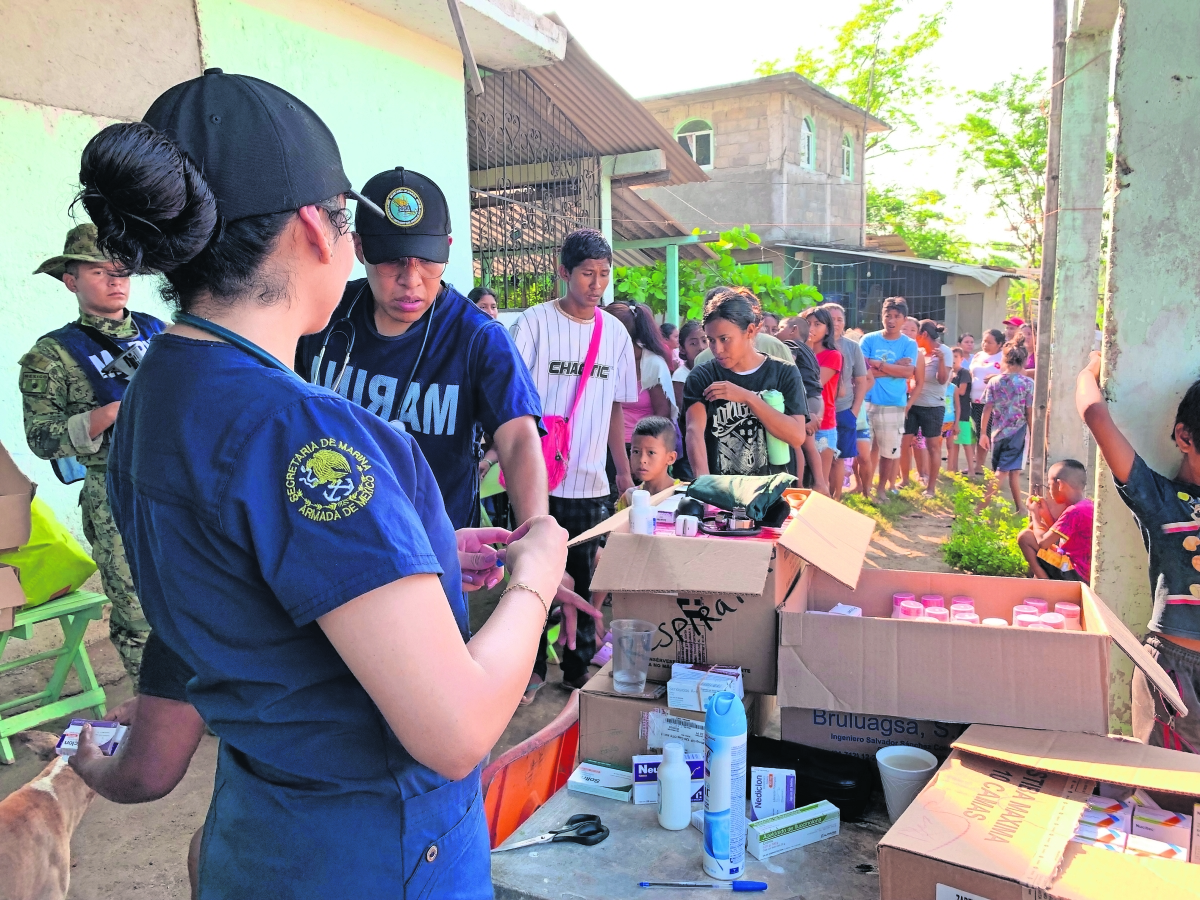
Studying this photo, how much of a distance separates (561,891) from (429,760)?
95 cm

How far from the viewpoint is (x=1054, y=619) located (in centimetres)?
211

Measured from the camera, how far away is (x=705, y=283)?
13586 mm

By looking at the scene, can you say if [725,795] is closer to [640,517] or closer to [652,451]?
[640,517]

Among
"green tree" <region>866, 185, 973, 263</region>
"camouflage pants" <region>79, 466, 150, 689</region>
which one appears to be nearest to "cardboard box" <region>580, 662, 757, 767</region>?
"camouflage pants" <region>79, 466, 150, 689</region>

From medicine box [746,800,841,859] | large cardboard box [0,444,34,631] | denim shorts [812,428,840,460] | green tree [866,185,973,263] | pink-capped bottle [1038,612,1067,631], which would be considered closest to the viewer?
medicine box [746,800,841,859]

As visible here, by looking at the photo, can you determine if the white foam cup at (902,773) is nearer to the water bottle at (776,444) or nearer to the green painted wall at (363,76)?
the water bottle at (776,444)

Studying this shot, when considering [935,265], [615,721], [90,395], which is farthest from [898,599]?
[935,265]

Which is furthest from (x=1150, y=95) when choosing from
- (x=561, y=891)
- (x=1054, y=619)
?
(x=561, y=891)

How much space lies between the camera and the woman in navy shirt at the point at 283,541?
845 mm

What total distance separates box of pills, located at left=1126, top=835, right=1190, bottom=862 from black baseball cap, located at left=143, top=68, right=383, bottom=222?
5.82 ft

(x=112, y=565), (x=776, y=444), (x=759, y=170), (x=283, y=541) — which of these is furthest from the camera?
(x=759, y=170)

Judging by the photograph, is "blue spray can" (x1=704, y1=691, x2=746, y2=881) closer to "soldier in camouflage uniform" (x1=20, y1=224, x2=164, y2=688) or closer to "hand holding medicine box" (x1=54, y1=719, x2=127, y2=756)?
"hand holding medicine box" (x1=54, y1=719, x2=127, y2=756)

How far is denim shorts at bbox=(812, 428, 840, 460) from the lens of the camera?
Result: 720 centimetres

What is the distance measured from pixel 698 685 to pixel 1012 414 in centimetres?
723
